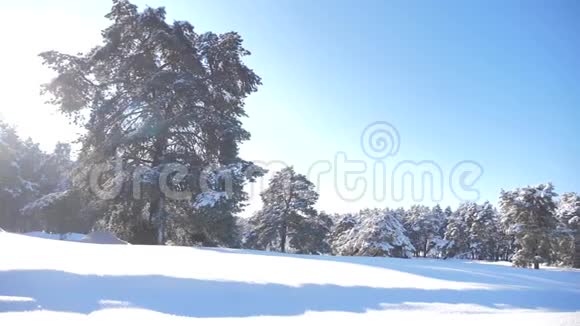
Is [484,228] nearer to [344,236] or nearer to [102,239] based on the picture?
[344,236]

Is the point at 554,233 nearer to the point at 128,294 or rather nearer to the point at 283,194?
the point at 283,194

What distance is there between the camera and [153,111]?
14.0 meters

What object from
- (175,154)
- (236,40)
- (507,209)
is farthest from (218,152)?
(507,209)

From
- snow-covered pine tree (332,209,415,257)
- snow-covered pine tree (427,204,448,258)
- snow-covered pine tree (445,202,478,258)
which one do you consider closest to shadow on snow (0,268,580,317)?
snow-covered pine tree (332,209,415,257)

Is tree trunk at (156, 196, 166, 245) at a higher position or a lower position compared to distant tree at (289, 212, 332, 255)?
higher

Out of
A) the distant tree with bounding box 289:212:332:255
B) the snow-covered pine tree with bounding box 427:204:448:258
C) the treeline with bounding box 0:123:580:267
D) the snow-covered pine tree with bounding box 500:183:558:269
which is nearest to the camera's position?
the treeline with bounding box 0:123:580:267

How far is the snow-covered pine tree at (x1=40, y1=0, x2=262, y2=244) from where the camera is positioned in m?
13.8

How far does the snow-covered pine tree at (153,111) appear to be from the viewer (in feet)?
45.3

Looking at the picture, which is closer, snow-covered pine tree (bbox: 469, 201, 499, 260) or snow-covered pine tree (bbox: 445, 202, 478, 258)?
snow-covered pine tree (bbox: 469, 201, 499, 260)

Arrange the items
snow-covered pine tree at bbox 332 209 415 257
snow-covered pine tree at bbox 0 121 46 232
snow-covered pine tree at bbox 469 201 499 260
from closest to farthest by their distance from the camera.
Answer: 1. snow-covered pine tree at bbox 332 209 415 257
2. snow-covered pine tree at bbox 0 121 46 232
3. snow-covered pine tree at bbox 469 201 499 260

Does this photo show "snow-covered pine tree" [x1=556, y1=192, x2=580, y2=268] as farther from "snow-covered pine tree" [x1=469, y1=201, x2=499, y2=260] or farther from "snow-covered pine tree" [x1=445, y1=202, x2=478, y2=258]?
"snow-covered pine tree" [x1=445, y1=202, x2=478, y2=258]

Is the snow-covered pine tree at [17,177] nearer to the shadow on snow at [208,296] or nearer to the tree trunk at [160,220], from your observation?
the tree trunk at [160,220]

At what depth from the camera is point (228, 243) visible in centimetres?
1552

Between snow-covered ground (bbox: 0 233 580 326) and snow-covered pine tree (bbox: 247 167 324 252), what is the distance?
2658cm
